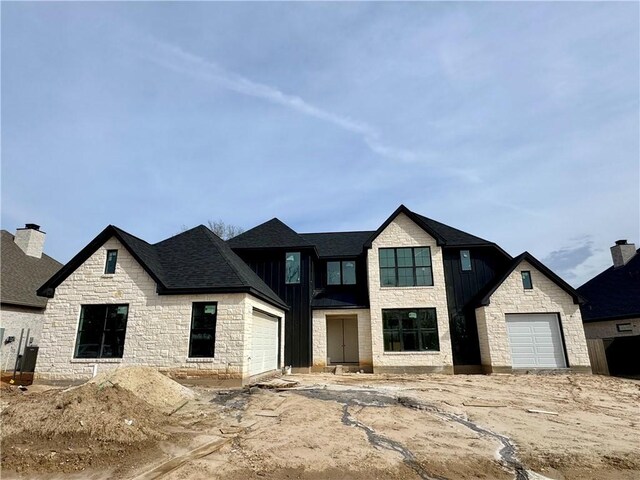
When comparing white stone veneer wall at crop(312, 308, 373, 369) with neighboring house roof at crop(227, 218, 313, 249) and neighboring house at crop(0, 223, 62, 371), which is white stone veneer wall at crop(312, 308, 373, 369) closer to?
neighboring house roof at crop(227, 218, 313, 249)

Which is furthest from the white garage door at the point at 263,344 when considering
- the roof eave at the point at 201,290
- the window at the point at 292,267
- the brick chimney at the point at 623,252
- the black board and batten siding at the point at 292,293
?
the brick chimney at the point at 623,252

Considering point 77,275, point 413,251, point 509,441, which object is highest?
point 413,251

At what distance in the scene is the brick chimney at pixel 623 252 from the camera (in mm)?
23891

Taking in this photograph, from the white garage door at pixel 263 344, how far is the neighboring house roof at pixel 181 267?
980 millimetres

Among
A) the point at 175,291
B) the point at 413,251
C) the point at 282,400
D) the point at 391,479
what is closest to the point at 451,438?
the point at 391,479

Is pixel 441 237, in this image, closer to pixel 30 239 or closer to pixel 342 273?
pixel 342 273

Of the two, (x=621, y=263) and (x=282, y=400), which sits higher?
(x=621, y=263)

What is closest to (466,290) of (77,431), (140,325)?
(140,325)

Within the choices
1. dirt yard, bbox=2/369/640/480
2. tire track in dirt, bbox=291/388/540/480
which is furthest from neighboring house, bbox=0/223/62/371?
tire track in dirt, bbox=291/388/540/480

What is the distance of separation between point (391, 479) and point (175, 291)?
1089cm

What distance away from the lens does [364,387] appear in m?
12.7

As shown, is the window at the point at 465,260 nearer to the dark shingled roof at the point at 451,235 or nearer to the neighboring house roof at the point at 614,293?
the dark shingled roof at the point at 451,235

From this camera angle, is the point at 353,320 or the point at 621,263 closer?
the point at 353,320

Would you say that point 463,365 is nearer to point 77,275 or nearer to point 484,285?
point 484,285
